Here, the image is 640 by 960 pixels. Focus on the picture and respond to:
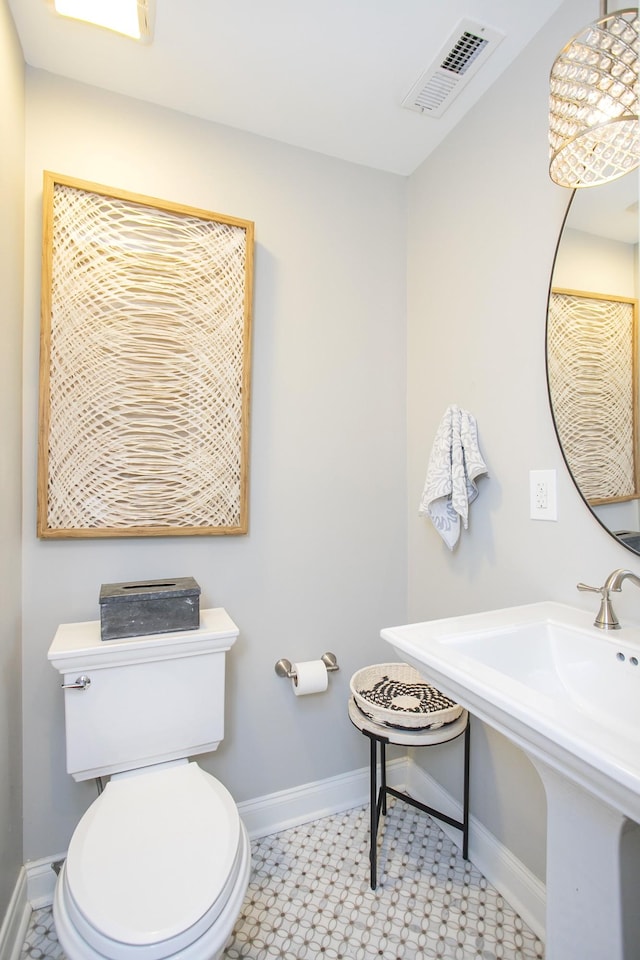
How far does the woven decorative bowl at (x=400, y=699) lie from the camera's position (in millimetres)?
1376

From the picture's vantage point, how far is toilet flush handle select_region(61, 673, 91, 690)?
1.26m

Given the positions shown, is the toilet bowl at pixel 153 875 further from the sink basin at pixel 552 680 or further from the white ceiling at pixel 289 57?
the white ceiling at pixel 289 57

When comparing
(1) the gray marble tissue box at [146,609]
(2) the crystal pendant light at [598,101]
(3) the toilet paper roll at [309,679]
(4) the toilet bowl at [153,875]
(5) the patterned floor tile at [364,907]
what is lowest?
(5) the patterned floor tile at [364,907]

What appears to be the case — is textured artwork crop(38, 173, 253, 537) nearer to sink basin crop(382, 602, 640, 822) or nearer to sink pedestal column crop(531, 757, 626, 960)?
sink basin crop(382, 602, 640, 822)

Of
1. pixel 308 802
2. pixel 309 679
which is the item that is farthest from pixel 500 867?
pixel 309 679

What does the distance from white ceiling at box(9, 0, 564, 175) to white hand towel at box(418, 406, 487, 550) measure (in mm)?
1048

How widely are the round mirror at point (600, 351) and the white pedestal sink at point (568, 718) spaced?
0.28 m

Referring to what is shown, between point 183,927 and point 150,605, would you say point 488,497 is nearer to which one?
point 150,605

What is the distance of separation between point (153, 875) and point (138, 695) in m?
0.46

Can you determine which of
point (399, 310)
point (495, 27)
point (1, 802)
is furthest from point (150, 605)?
point (495, 27)

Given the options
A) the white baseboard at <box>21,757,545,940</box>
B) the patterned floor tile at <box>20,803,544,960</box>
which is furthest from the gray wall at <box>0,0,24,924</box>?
the patterned floor tile at <box>20,803,544,960</box>

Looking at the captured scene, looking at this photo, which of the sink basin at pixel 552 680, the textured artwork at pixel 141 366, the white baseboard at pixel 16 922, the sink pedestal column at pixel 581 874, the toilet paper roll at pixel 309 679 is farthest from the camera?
the toilet paper roll at pixel 309 679

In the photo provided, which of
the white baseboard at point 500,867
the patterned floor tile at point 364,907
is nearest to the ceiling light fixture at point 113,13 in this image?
the patterned floor tile at point 364,907

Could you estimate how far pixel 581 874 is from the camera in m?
0.83
